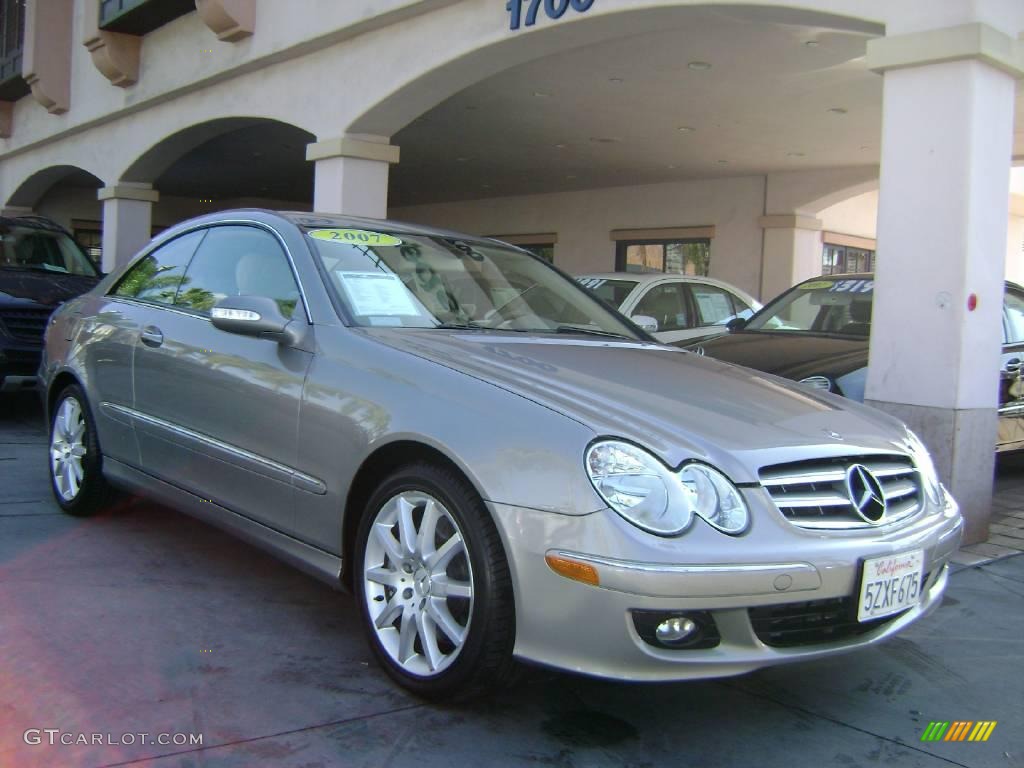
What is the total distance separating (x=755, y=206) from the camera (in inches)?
615

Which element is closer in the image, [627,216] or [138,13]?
[138,13]

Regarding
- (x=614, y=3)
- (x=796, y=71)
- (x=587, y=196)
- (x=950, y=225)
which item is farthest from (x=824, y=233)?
(x=950, y=225)

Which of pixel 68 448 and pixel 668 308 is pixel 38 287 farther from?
pixel 668 308

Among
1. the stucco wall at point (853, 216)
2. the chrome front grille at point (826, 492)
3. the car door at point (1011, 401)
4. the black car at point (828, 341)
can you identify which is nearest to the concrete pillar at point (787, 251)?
the stucco wall at point (853, 216)

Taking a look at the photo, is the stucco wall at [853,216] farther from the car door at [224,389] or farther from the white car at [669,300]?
the car door at [224,389]

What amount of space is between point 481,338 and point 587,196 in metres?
A: 15.3

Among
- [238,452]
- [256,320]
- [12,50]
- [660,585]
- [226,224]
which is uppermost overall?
[12,50]

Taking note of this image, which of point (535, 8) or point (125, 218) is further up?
point (535, 8)


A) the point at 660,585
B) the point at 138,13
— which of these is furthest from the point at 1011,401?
the point at 138,13

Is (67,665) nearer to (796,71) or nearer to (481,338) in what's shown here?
(481,338)

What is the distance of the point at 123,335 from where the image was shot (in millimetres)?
4426

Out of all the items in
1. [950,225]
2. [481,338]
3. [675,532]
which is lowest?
[675,532]

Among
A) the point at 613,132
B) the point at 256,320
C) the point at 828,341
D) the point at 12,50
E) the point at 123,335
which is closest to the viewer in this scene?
the point at 256,320

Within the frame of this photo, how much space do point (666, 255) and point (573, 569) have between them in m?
15.3
